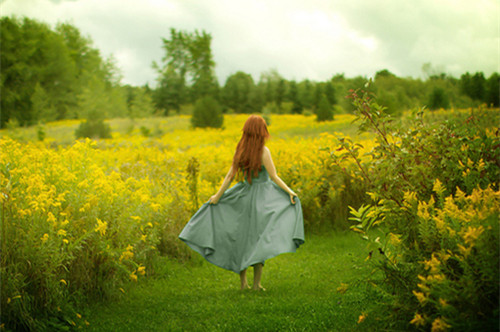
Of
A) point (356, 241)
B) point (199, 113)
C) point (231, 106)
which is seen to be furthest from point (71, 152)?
point (231, 106)

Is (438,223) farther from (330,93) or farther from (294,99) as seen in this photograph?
(294,99)

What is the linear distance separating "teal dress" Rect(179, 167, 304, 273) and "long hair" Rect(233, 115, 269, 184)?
5.0 inches

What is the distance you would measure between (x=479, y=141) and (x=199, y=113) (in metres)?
22.2

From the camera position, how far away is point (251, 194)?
441cm

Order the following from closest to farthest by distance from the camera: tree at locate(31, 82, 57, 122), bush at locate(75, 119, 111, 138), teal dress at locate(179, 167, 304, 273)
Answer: teal dress at locate(179, 167, 304, 273), bush at locate(75, 119, 111, 138), tree at locate(31, 82, 57, 122)

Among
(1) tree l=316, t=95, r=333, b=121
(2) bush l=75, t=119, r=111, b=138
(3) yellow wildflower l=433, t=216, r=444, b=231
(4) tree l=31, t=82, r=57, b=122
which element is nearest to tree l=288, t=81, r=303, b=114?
(1) tree l=316, t=95, r=333, b=121

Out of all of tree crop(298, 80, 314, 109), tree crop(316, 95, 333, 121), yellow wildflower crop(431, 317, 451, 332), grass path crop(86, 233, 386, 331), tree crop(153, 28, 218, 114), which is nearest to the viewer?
yellow wildflower crop(431, 317, 451, 332)

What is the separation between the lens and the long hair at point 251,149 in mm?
4382

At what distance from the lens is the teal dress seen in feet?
13.7

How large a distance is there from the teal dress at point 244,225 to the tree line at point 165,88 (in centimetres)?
1856

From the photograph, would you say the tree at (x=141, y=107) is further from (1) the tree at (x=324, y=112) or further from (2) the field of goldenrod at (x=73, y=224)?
(2) the field of goldenrod at (x=73, y=224)

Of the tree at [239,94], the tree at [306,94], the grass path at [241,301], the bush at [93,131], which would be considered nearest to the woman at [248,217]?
the grass path at [241,301]

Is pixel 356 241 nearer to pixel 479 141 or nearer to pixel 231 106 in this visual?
pixel 479 141

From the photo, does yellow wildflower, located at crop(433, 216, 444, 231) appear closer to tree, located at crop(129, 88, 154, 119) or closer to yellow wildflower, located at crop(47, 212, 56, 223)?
yellow wildflower, located at crop(47, 212, 56, 223)
